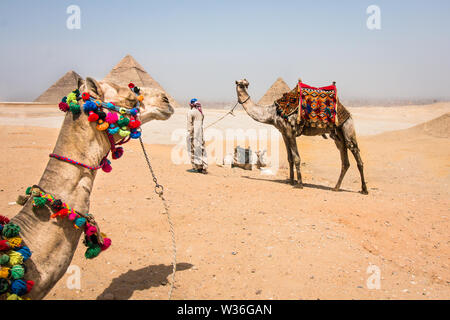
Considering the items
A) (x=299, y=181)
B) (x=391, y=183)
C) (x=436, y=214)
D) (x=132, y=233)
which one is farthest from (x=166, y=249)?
(x=391, y=183)

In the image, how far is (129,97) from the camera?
2.87 m

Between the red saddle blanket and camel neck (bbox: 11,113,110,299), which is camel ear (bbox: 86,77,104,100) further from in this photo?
the red saddle blanket

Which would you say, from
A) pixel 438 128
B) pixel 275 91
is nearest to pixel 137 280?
pixel 438 128

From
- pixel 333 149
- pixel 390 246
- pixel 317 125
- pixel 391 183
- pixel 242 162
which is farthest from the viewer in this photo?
pixel 333 149

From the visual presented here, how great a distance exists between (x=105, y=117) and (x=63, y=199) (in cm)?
66

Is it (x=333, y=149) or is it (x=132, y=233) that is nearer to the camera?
(x=132, y=233)

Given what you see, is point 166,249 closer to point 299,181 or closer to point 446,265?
point 446,265

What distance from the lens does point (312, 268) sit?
4223mm

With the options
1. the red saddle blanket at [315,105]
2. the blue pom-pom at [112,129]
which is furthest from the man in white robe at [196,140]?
the blue pom-pom at [112,129]

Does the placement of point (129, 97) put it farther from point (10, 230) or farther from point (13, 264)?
point (13, 264)

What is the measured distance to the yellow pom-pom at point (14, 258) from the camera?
2.32 meters
